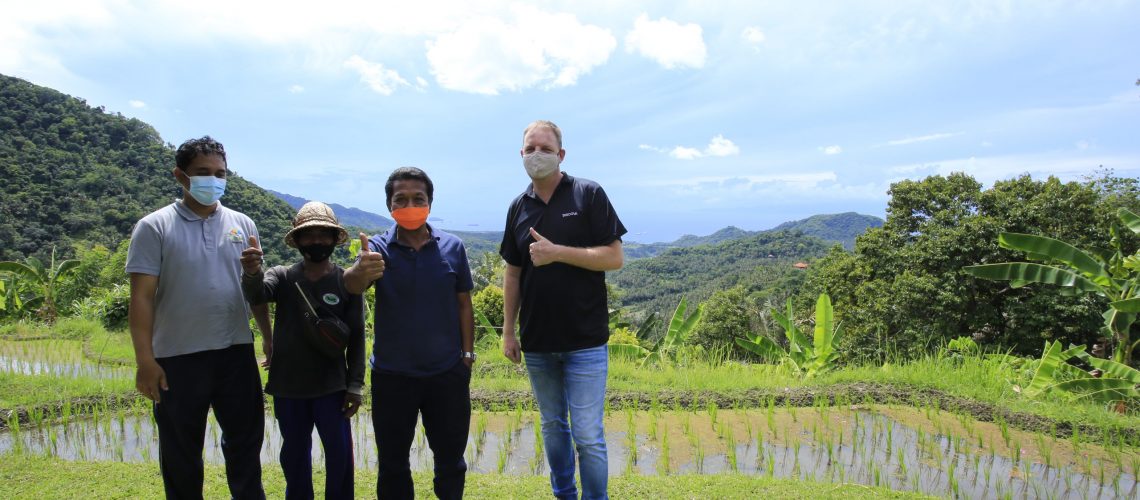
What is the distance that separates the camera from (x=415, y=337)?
2537 millimetres

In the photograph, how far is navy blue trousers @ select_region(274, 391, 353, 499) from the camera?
2.63 meters

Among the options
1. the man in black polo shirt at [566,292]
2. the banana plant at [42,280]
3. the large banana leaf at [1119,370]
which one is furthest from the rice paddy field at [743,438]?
the banana plant at [42,280]

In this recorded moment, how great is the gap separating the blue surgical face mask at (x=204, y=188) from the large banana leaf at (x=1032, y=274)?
7129 mm

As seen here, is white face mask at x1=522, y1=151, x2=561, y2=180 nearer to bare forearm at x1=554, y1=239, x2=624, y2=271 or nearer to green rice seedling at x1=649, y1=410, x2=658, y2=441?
bare forearm at x1=554, y1=239, x2=624, y2=271

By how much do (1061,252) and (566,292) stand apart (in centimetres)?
639

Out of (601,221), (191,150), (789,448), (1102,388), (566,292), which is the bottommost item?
(789,448)

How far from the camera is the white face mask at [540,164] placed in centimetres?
272

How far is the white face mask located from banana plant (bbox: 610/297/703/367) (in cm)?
530

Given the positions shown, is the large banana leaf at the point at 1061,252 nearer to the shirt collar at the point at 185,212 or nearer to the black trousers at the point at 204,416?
the black trousers at the point at 204,416

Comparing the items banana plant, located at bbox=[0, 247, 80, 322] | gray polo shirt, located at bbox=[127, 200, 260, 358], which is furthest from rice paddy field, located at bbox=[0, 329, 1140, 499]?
banana plant, located at bbox=[0, 247, 80, 322]

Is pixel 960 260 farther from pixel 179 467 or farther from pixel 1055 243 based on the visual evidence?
pixel 179 467

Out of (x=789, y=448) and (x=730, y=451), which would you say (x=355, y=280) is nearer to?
(x=730, y=451)

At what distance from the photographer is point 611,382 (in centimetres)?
646

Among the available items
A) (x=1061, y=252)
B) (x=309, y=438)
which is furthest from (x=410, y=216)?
(x=1061, y=252)
